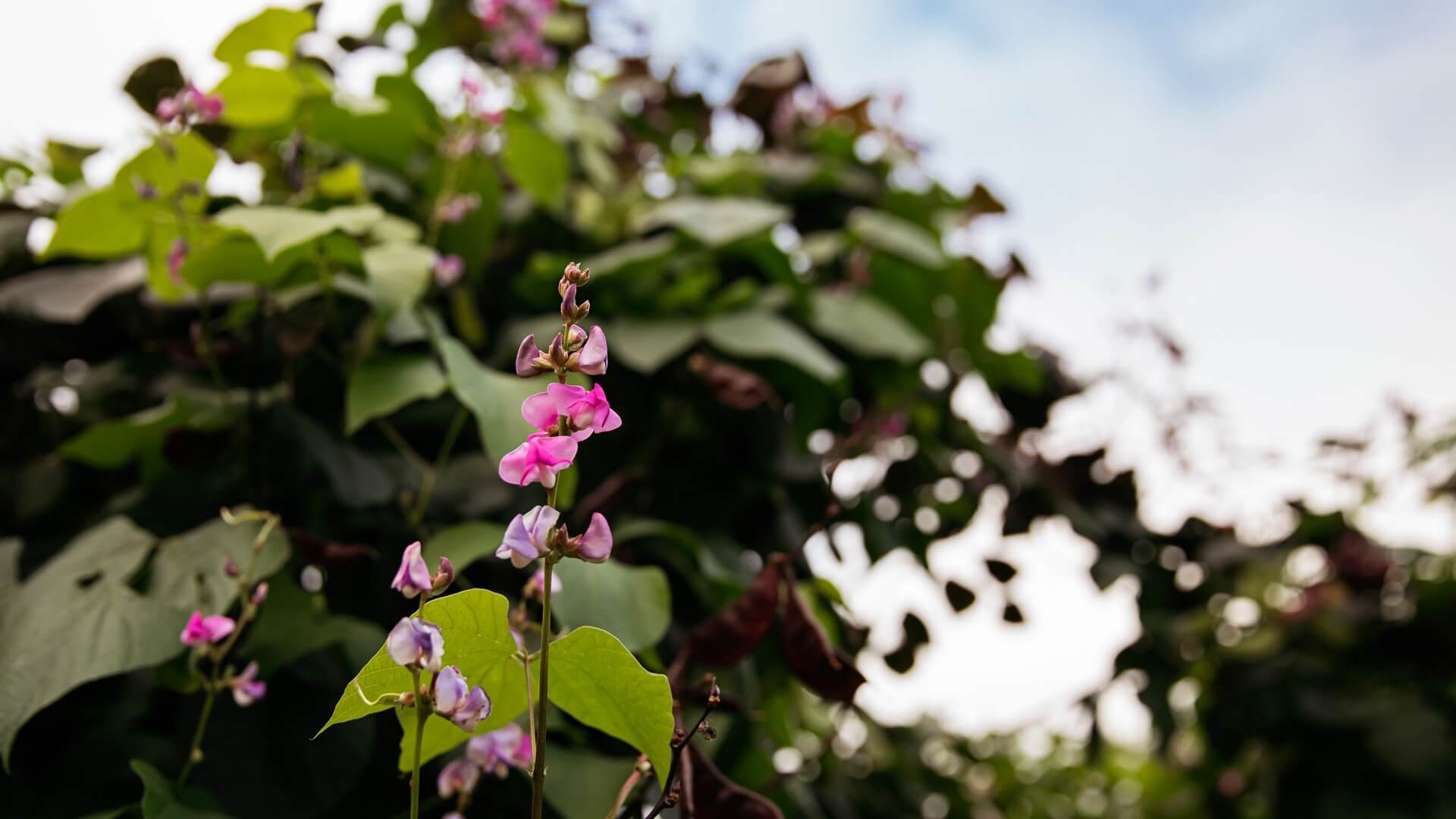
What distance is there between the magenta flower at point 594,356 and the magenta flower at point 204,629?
426mm

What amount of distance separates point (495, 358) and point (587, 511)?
424 millimetres

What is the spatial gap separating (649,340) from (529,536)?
2.61 feet

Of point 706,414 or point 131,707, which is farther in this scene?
point 706,414

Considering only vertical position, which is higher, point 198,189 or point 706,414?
point 198,189

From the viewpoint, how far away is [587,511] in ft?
3.33

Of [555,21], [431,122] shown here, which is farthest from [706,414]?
[555,21]

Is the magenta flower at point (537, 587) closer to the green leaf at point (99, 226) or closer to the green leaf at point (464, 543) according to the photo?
the green leaf at point (464, 543)

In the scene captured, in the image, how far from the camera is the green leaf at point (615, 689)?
0.54 meters

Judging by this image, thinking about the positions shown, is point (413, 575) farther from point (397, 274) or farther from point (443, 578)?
point (397, 274)

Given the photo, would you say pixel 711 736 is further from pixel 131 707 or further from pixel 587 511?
pixel 131 707

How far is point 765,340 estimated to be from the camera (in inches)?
49.1

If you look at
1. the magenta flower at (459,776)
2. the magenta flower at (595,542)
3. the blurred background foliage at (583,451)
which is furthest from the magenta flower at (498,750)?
the magenta flower at (595,542)

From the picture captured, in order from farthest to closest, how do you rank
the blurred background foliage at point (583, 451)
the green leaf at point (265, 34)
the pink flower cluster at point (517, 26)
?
1. the pink flower cluster at point (517, 26)
2. the green leaf at point (265, 34)
3. the blurred background foliage at point (583, 451)

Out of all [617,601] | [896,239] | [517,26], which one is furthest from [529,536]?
[517,26]
